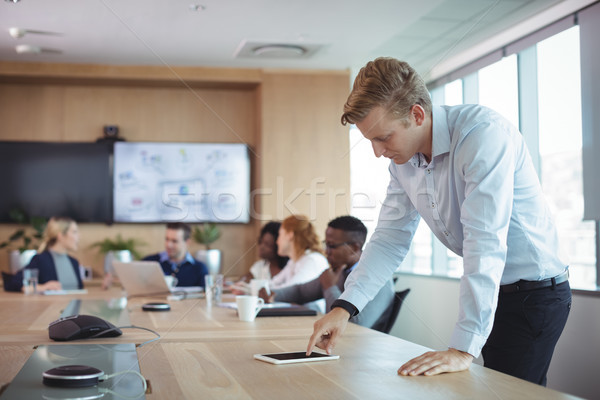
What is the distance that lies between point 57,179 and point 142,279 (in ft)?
8.80

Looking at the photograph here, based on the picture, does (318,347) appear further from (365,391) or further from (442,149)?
(442,149)

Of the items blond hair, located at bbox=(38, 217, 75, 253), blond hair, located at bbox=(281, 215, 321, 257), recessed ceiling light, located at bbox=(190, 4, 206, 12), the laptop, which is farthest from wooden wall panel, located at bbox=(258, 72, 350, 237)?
the laptop

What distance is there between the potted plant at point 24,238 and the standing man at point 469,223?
451cm

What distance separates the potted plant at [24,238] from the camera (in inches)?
215

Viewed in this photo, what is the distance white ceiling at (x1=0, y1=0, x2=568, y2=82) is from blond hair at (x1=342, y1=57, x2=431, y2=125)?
260 centimetres

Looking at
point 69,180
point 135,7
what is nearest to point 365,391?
point 135,7

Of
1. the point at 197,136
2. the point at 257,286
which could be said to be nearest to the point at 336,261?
the point at 257,286

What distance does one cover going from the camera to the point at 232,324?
2.19 meters

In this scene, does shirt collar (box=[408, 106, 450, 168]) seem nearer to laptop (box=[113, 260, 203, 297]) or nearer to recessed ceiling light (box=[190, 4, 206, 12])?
laptop (box=[113, 260, 203, 297])

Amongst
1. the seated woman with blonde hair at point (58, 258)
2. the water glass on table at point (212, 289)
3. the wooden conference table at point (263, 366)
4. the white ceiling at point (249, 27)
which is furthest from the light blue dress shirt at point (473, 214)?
the seated woman with blonde hair at point (58, 258)

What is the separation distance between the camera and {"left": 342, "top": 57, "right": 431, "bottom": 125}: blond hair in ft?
4.82

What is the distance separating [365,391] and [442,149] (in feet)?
2.15

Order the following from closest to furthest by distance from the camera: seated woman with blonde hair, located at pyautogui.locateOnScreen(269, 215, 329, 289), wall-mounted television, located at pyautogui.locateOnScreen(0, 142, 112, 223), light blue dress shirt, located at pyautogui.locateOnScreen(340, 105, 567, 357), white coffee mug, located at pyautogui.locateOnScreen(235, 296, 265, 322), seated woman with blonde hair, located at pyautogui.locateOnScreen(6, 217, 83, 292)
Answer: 1. light blue dress shirt, located at pyautogui.locateOnScreen(340, 105, 567, 357)
2. white coffee mug, located at pyautogui.locateOnScreen(235, 296, 265, 322)
3. seated woman with blonde hair, located at pyautogui.locateOnScreen(269, 215, 329, 289)
4. seated woman with blonde hair, located at pyautogui.locateOnScreen(6, 217, 83, 292)
5. wall-mounted television, located at pyautogui.locateOnScreen(0, 142, 112, 223)

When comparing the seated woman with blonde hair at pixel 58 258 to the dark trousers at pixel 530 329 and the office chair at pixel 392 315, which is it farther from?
the dark trousers at pixel 530 329
